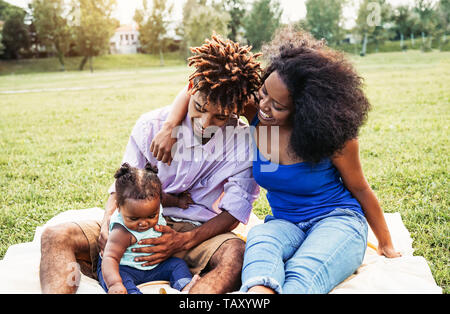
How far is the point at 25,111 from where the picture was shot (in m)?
11.7

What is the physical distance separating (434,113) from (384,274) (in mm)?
7379

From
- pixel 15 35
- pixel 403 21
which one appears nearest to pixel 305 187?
pixel 403 21

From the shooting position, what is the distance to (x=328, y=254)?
2.39m

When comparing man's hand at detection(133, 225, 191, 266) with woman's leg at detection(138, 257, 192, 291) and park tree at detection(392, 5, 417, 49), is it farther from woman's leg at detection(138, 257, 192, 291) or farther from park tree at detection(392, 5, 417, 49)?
park tree at detection(392, 5, 417, 49)

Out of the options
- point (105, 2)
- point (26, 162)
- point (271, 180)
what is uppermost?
point (105, 2)

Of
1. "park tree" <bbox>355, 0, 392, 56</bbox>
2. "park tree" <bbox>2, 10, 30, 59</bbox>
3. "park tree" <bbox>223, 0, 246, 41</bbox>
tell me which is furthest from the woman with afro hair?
"park tree" <bbox>223, 0, 246, 41</bbox>

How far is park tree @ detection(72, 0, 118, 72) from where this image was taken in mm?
41906

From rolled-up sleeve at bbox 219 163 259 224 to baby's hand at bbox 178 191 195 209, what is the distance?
0.28 m

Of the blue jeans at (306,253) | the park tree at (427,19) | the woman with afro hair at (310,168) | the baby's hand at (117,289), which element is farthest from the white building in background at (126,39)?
the baby's hand at (117,289)

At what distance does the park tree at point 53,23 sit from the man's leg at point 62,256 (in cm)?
4332

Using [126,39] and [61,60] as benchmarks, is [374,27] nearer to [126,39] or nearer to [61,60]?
[61,60]
